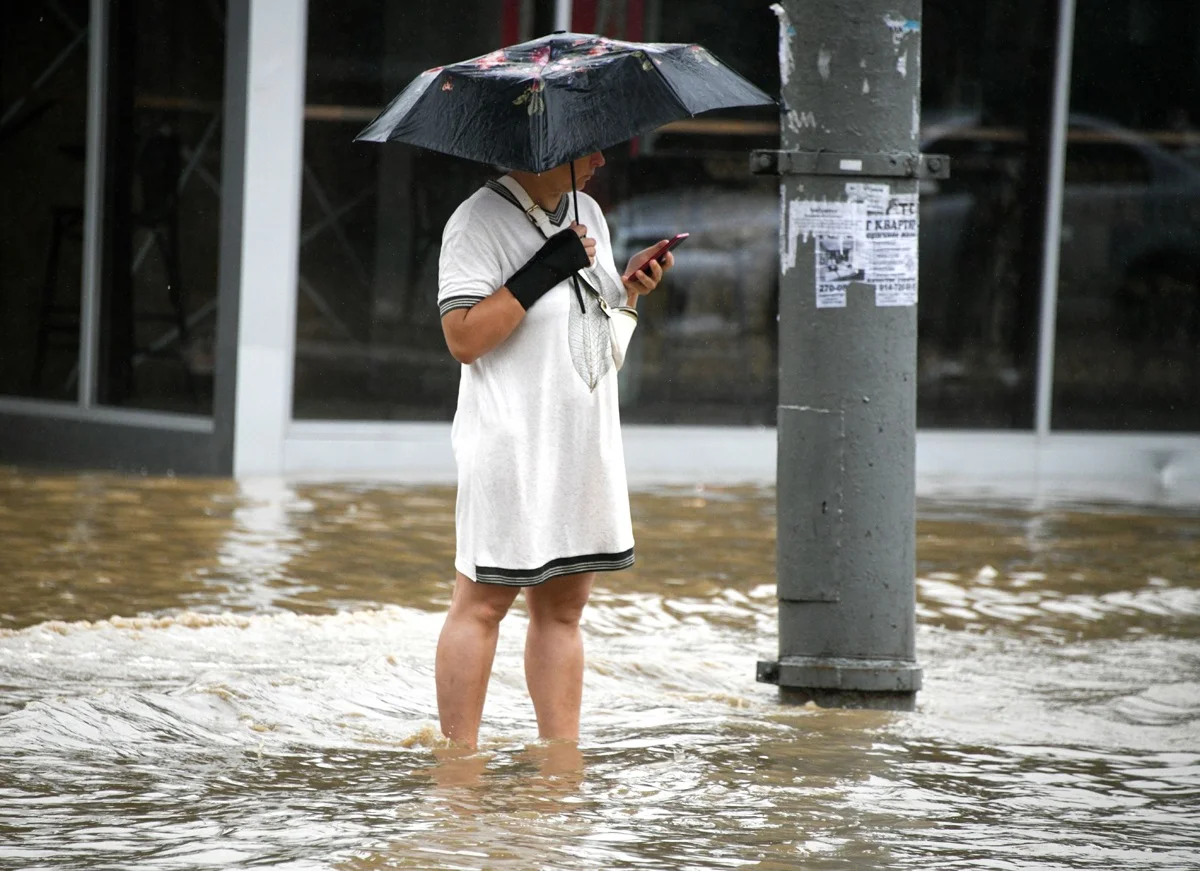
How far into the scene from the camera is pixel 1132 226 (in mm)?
12164

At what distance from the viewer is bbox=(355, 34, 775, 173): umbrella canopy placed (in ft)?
13.8

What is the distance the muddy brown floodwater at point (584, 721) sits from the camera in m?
3.87

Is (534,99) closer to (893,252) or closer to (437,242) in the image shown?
(893,252)

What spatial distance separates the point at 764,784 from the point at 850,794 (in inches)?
8.2

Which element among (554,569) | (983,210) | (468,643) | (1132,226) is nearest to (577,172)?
(554,569)

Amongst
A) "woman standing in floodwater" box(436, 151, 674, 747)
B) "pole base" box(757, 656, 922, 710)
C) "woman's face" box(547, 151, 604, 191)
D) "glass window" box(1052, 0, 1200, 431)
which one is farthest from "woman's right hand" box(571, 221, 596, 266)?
"glass window" box(1052, 0, 1200, 431)

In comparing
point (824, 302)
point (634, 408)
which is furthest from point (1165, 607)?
point (634, 408)

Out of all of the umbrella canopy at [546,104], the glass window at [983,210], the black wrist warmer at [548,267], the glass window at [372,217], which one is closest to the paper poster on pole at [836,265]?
the umbrella canopy at [546,104]

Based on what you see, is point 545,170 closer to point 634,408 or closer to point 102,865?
point 102,865

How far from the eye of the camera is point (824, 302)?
540 cm

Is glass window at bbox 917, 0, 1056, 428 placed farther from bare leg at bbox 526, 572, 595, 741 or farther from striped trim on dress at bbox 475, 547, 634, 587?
striped trim on dress at bbox 475, 547, 634, 587

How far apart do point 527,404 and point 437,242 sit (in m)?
6.99

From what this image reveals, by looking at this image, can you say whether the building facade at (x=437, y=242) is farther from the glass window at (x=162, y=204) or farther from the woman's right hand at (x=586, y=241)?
the woman's right hand at (x=586, y=241)

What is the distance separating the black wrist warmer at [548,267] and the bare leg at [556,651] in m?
0.73
